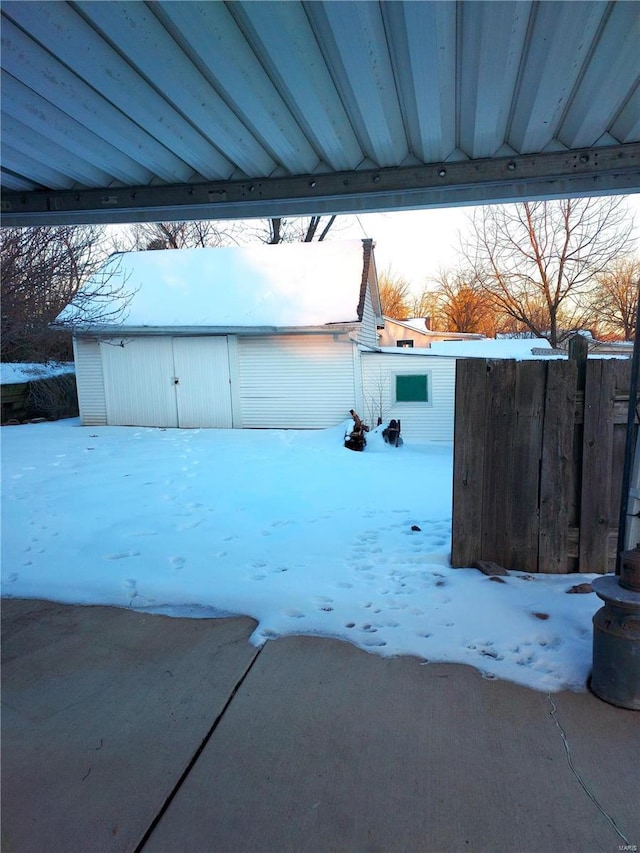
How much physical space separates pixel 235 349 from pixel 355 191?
38.9 feet

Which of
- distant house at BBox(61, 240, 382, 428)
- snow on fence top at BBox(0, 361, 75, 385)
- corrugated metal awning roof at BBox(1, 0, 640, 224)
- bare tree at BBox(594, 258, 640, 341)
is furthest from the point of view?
bare tree at BBox(594, 258, 640, 341)

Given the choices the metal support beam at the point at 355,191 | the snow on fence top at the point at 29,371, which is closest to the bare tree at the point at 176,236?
the snow on fence top at the point at 29,371

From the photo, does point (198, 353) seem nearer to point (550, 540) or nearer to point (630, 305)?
point (550, 540)

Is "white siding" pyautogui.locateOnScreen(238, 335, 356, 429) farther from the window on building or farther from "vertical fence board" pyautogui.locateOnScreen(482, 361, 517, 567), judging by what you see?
"vertical fence board" pyautogui.locateOnScreen(482, 361, 517, 567)

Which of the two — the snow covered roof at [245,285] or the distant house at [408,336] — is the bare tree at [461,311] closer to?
the distant house at [408,336]

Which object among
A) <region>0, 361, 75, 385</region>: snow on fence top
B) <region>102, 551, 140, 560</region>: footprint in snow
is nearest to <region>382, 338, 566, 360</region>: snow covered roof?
<region>102, 551, 140, 560</region>: footprint in snow

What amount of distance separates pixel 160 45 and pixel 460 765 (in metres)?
3.05

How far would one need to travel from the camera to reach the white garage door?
49.0ft

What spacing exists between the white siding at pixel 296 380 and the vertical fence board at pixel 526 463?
1075cm

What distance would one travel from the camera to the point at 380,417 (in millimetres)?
14523

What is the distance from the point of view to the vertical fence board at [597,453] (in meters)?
3.56

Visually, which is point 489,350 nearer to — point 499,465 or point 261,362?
point 261,362

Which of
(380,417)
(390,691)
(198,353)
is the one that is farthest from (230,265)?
(390,691)

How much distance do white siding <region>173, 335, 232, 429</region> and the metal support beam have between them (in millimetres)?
11205
